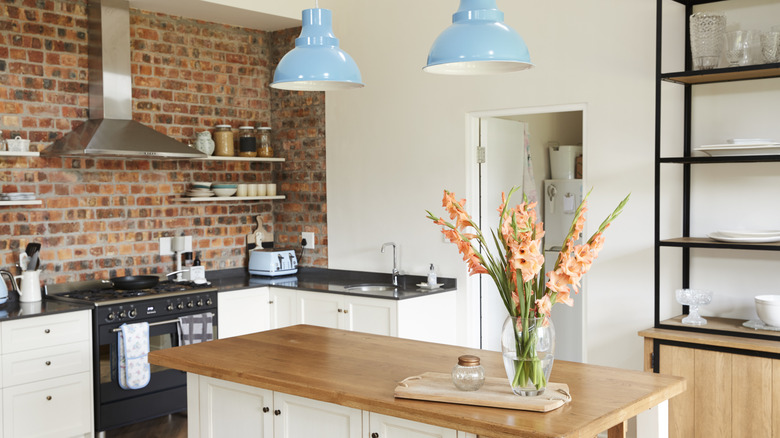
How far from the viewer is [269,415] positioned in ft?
9.37

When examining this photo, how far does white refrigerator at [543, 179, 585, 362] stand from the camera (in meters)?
5.63

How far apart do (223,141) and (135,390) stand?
1993 mm

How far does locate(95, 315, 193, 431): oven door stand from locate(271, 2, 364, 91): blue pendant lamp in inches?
89.9

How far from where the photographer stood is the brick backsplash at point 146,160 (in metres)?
4.70

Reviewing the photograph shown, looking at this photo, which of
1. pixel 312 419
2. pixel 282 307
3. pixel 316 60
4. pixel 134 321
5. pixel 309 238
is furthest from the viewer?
pixel 309 238

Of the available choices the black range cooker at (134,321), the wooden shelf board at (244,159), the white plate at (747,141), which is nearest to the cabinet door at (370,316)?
the black range cooker at (134,321)

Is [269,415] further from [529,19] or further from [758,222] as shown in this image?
[529,19]

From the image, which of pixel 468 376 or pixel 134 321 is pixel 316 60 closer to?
pixel 468 376

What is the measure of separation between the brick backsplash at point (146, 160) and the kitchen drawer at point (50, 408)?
0.84m

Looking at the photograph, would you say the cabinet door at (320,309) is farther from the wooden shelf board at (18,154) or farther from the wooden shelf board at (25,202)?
the wooden shelf board at (18,154)

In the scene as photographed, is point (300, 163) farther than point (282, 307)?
Yes

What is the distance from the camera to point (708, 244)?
147 inches

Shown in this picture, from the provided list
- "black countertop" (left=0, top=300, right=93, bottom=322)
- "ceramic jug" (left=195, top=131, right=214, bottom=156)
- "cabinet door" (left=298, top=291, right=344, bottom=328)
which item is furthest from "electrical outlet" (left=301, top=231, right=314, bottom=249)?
"black countertop" (left=0, top=300, right=93, bottom=322)

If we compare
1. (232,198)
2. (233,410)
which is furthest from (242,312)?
(233,410)
